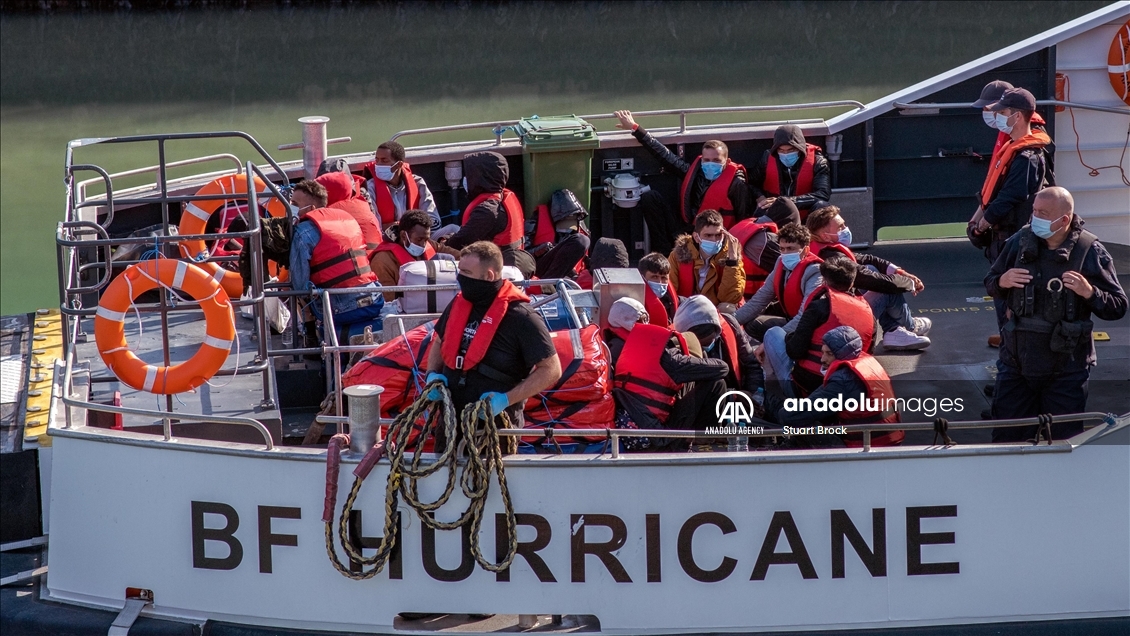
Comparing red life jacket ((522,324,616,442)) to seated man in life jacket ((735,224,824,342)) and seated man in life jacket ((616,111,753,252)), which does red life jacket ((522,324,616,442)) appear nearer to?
seated man in life jacket ((735,224,824,342))

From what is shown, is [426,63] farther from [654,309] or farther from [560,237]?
[654,309]

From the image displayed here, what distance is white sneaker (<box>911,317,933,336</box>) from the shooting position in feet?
22.2

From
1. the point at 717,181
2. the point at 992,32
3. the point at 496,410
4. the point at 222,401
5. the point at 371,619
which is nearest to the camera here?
the point at 496,410

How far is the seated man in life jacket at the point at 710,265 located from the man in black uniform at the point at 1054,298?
166cm

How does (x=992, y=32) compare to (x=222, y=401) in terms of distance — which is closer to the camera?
(x=222, y=401)

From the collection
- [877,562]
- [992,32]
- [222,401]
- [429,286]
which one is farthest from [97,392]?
[992,32]

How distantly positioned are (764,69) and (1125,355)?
75.1ft

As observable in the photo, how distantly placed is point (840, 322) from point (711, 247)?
134 centimetres

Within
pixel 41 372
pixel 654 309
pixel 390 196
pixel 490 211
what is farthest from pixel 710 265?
pixel 41 372

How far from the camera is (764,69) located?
93.8 ft

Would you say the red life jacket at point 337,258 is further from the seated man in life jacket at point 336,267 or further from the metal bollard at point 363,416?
the metal bollard at point 363,416

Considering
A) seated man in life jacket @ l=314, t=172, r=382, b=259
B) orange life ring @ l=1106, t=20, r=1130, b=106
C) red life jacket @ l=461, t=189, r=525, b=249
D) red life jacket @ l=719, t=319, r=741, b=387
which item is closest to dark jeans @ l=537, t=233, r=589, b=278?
red life jacket @ l=461, t=189, r=525, b=249

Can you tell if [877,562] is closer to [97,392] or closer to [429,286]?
[429,286]

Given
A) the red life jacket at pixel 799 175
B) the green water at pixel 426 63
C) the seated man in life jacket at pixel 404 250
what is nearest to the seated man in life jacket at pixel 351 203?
the seated man in life jacket at pixel 404 250
